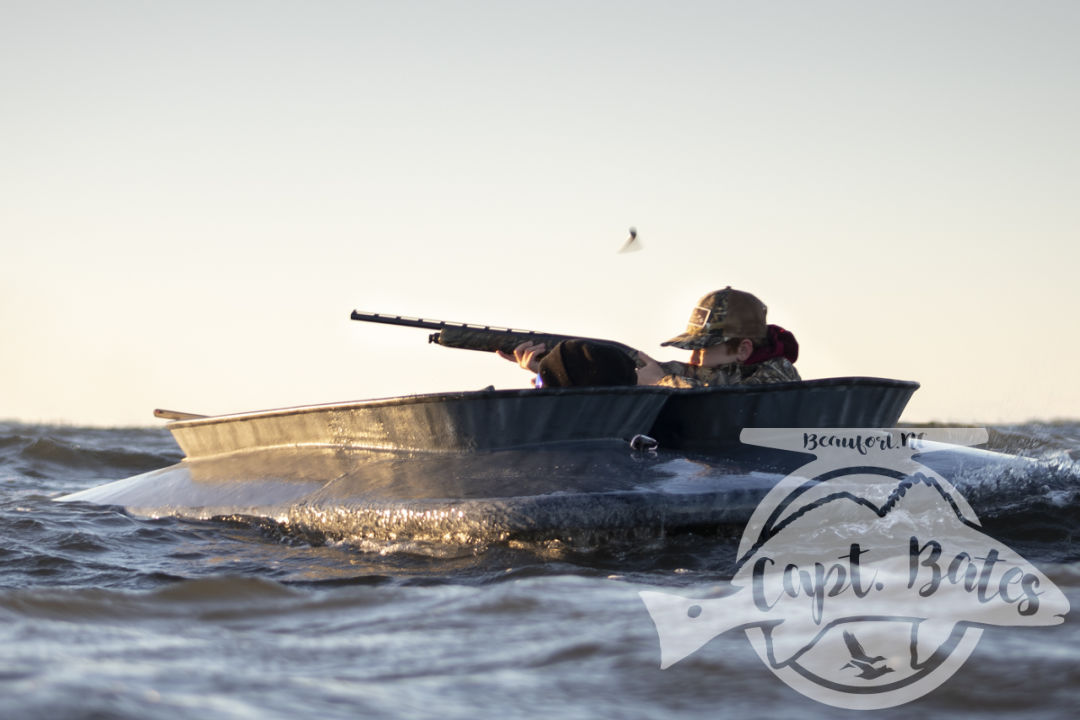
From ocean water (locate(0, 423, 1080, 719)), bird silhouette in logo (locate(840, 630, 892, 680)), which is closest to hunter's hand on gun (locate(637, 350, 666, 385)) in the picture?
ocean water (locate(0, 423, 1080, 719))

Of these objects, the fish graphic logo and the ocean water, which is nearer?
the ocean water

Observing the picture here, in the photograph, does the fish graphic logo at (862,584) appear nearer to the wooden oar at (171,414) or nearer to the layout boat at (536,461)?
the layout boat at (536,461)

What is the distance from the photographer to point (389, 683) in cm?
312

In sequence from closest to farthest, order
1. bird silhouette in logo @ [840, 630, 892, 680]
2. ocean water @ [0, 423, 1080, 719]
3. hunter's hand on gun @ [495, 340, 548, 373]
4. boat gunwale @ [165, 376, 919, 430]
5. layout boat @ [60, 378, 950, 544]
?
ocean water @ [0, 423, 1080, 719] < bird silhouette in logo @ [840, 630, 892, 680] < layout boat @ [60, 378, 950, 544] < boat gunwale @ [165, 376, 919, 430] < hunter's hand on gun @ [495, 340, 548, 373]

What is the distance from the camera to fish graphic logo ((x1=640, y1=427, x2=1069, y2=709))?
321 centimetres

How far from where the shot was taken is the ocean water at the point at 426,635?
289cm

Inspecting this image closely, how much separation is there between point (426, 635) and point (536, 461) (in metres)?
2.30

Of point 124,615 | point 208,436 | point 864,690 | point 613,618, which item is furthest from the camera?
point 208,436

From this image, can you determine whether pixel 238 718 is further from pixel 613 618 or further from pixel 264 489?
pixel 264 489

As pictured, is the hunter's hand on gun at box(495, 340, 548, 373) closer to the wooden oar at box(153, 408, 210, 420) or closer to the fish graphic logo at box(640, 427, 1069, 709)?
the fish graphic logo at box(640, 427, 1069, 709)

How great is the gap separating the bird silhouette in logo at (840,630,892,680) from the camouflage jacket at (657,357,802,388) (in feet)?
13.1

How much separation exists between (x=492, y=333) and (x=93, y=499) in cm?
406

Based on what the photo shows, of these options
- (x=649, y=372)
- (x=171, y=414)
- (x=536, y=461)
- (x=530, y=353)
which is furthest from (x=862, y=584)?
(x=171, y=414)

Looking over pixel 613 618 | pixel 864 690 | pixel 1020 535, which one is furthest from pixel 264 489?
pixel 864 690
